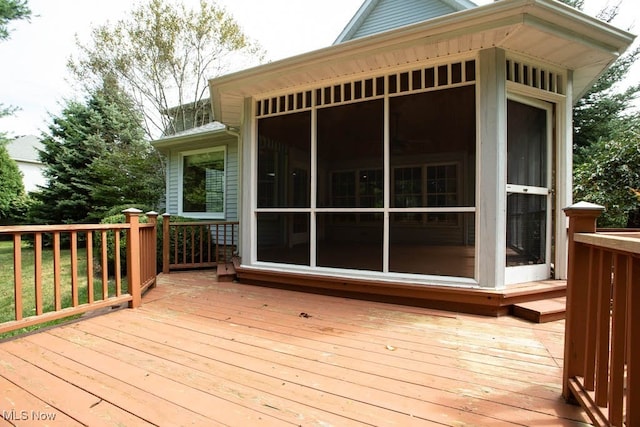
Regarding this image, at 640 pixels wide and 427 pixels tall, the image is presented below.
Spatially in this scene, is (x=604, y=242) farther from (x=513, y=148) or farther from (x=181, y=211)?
(x=181, y=211)

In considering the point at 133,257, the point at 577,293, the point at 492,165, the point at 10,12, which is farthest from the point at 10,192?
the point at 577,293

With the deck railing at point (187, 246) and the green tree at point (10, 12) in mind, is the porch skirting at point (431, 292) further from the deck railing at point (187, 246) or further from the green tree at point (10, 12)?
the green tree at point (10, 12)

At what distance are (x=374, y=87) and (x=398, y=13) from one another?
4496 millimetres

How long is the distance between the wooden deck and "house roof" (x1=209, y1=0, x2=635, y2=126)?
2.60 meters

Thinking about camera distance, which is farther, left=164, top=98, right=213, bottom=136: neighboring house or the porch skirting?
left=164, top=98, right=213, bottom=136: neighboring house

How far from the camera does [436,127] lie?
4289 millimetres

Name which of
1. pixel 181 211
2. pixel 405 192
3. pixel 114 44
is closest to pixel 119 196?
pixel 181 211

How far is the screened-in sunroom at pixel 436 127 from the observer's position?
2865 mm

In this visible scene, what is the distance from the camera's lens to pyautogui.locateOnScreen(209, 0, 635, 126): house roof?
2.51 metres

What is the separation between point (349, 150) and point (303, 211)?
1.70 m

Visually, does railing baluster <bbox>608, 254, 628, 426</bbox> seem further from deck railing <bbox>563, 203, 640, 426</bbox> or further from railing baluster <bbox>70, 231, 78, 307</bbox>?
railing baluster <bbox>70, 231, 78, 307</bbox>

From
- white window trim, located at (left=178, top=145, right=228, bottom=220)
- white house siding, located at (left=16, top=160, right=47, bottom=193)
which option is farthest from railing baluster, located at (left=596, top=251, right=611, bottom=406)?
white house siding, located at (left=16, top=160, right=47, bottom=193)

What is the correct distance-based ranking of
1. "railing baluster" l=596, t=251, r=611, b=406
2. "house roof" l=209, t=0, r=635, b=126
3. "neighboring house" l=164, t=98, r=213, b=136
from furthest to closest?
"neighboring house" l=164, t=98, r=213, b=136
"house roof" l=209, t=0, r=635, b=126
"railing baluster" l=596, t=251, r=611, b=406

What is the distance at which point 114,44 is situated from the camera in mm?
10367
